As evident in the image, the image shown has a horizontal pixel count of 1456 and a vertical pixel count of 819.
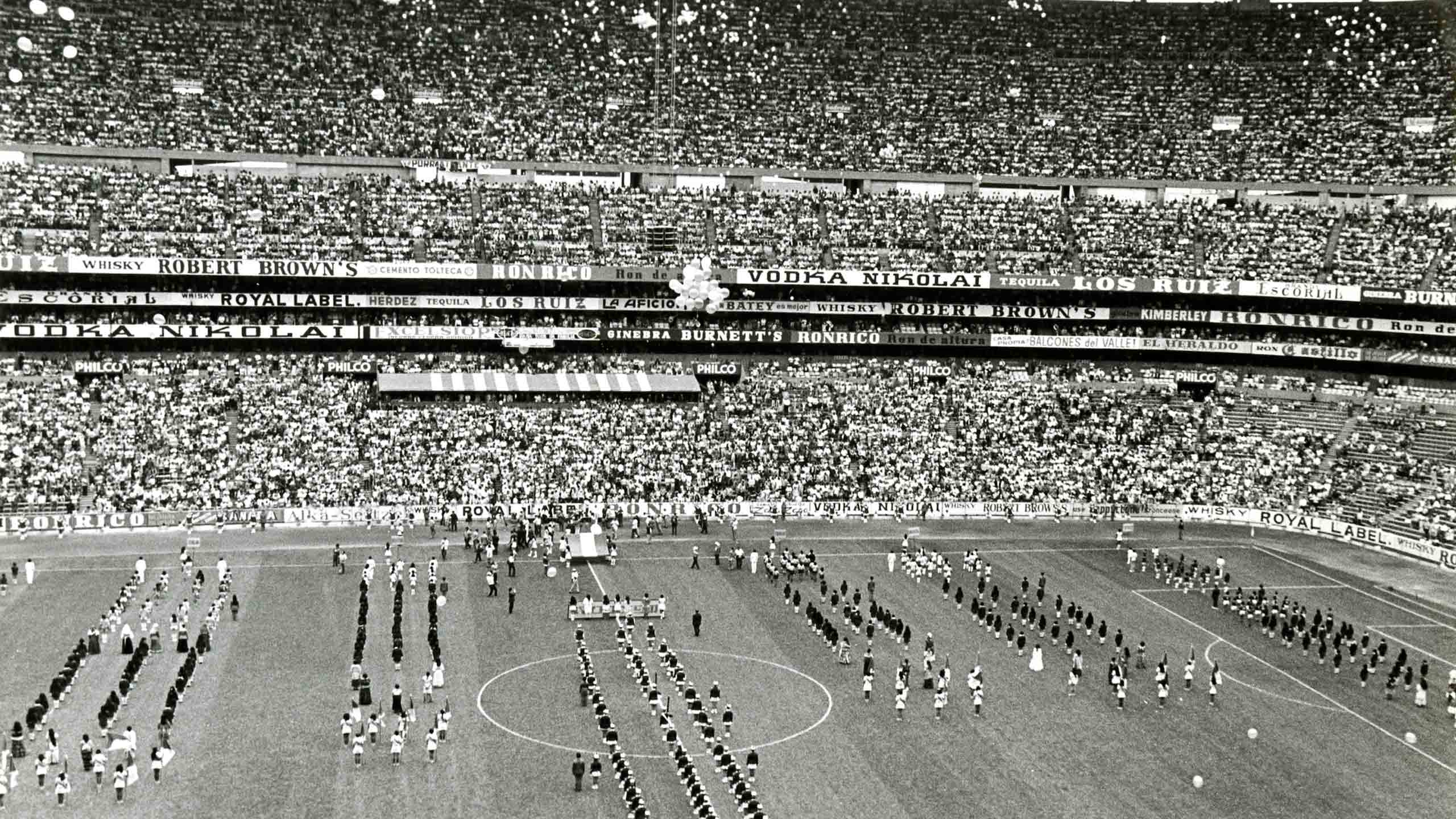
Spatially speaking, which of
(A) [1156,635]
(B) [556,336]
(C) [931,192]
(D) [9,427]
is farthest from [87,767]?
(C) [931,192]

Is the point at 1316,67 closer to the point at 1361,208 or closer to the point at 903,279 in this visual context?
the point at 1361,208

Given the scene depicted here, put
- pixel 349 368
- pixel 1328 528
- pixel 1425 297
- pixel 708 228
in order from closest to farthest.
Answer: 1. pixel 1328 528
2. pixel 349 368
3. pixel 1425 297
4. pixel 708 228

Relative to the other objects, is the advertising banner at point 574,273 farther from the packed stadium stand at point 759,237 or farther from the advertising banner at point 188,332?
the advertising banner at point 188,332

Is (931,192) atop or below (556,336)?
atop

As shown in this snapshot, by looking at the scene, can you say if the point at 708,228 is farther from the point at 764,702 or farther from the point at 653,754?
the point at 653,754

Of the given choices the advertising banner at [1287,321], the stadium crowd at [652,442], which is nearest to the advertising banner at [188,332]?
the stadium crowd at [652,442]

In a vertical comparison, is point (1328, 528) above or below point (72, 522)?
below

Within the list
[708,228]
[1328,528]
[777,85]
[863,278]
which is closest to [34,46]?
[708,228]
